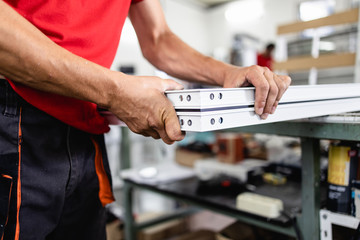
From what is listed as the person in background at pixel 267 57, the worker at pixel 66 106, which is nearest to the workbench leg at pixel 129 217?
the worker at pixel 66 106

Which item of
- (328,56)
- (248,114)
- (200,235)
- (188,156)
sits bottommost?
(200,235)

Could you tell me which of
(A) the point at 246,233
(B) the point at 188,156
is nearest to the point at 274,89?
(A) the point at 246,233

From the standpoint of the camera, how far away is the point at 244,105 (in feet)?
1.64

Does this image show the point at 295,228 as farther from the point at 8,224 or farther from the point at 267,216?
the point at 8,224

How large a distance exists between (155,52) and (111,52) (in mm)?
254

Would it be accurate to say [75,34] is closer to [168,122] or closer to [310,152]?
[168,122]

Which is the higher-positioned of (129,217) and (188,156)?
(188,156)

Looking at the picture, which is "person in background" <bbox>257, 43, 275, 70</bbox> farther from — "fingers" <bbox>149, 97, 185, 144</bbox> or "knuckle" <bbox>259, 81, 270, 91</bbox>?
"fingers" <bbox>149, 97, 185, 144</bbox>

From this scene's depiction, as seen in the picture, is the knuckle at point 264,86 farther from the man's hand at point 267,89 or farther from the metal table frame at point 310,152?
the metal table frame at point 310,152

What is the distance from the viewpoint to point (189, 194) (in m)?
1.13

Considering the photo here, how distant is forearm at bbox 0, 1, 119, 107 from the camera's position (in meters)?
0.44

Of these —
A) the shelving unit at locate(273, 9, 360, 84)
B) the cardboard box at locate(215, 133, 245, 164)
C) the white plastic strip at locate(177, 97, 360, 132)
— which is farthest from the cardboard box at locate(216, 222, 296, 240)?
the shelving unit at locate(273, 9, 360, 84)

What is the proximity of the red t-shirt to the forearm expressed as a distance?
0.11 meters

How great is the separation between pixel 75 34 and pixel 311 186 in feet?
2.35
